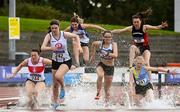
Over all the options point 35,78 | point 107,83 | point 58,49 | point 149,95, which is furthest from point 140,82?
point 35,78

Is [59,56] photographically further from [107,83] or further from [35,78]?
[107,83]

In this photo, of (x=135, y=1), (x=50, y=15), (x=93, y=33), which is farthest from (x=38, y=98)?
(x=135, y=1)

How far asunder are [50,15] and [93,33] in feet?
50.5

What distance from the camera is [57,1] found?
2313 inches

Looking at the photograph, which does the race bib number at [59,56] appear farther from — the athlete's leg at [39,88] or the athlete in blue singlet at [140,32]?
the athlete in blue singlet at [140,32]

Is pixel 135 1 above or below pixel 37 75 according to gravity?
above

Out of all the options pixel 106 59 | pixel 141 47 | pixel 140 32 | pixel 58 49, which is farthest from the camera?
pixel 141 47

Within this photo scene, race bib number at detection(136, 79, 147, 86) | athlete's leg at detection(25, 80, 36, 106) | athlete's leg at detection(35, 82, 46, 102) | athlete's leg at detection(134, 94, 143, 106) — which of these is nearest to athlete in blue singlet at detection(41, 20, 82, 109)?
athlete's leg at detection(35, 82, 46, 102)

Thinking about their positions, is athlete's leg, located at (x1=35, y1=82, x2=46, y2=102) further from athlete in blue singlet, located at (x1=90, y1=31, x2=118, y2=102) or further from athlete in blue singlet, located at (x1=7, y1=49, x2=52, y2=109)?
athlete in blue singlet, located at (x1=90, y1=31, x2=118, y2=102)

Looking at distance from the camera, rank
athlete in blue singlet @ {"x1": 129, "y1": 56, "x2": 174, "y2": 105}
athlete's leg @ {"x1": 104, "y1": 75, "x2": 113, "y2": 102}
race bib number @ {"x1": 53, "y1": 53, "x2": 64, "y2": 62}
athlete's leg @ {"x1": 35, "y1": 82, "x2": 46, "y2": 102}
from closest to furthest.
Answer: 1. race bib number @ {"x1": 53, "y1": 53, "x2": 64, "y2": 62}
2. athlete's leg @ {"x1": 35, "y1": 82, "x2": 46, "y2": 102}
3. athlete in blue singlet @ {"x1": 129, "y1": 56, "x2": 174, "y2": 105}
4. athlete's leg @ {"x1": 104, "y1": 75, "x2": 113, "y2": 102}

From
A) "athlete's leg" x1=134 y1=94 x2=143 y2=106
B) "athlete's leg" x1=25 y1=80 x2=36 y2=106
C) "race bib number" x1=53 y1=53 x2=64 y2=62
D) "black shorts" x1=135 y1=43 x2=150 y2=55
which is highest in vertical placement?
"black shorts" x1=135 y1=43 x2=150 y2=55

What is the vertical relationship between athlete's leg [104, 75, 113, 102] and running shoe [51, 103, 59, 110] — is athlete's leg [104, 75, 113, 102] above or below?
above

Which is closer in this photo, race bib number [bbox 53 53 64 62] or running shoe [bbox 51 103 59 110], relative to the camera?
running shoe [bbox 51 103 59 110]

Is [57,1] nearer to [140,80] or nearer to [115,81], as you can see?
[115,81]
